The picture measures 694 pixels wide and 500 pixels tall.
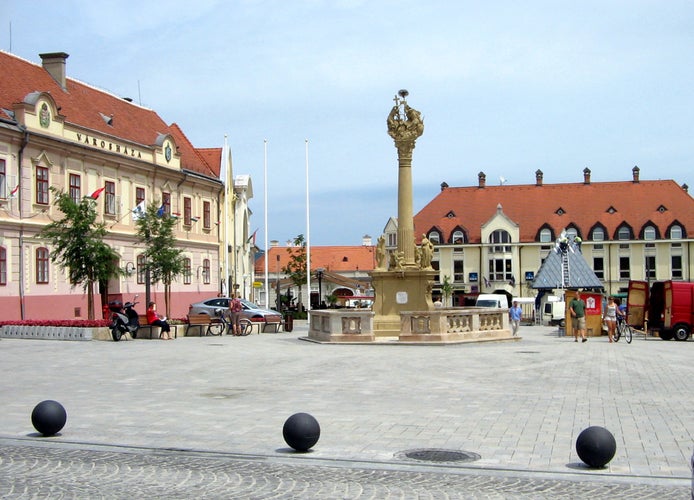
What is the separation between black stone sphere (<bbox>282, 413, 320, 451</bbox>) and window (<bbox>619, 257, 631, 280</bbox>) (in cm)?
8460

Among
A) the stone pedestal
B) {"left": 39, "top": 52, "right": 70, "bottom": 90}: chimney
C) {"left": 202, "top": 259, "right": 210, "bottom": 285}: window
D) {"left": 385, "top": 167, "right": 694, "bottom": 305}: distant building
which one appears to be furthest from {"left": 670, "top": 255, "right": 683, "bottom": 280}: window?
the stone pedestal

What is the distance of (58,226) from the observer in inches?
1379

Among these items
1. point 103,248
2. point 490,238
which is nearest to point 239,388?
point 103,248

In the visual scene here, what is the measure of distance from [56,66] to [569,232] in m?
56.8

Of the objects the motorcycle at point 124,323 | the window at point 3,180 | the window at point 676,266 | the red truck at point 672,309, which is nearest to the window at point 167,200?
the window at point 3,180

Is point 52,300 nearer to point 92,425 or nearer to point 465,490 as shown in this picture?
point 92,425

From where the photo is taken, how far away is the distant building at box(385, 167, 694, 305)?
3521 inches

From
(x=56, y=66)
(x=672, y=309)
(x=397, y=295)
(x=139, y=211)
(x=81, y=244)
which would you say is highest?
(x=56, y=66)

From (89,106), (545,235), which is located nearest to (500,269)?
(545,235)

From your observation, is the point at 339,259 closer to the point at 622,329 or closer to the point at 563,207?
the point at 563,207

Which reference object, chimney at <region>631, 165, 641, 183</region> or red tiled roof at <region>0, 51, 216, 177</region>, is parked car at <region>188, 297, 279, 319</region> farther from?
chimney at <region>631, 165, 641, 183</region>

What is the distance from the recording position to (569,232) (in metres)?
90.2

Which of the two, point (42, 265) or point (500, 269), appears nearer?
point (42, 265)

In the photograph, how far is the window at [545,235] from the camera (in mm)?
91375
